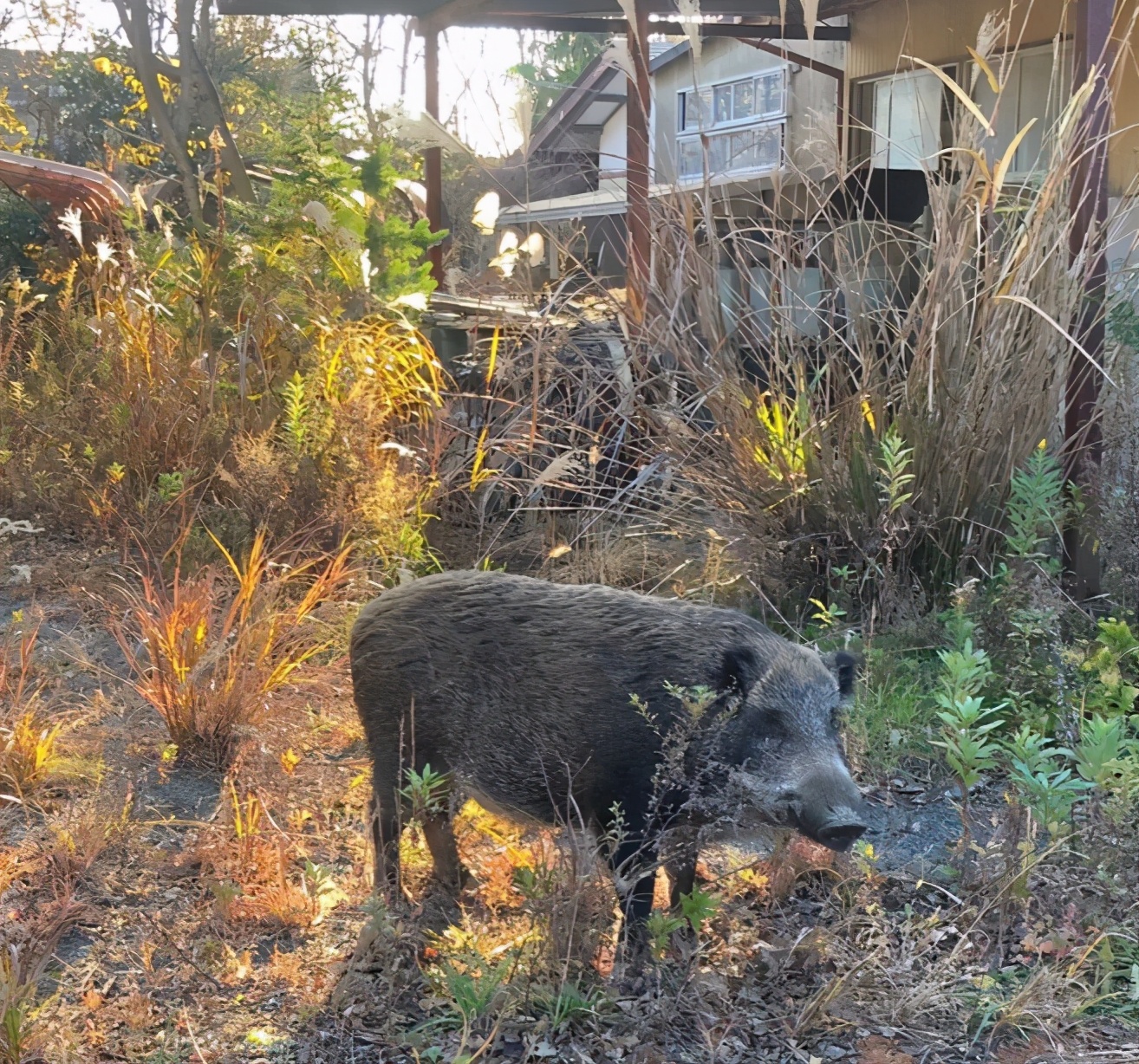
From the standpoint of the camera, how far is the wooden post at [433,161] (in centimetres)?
973

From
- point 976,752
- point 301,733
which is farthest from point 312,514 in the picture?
point 976,752

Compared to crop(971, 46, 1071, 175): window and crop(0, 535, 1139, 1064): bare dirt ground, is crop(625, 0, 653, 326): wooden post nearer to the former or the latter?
crop(0, 535, 1139, 1064): bare dirt ground

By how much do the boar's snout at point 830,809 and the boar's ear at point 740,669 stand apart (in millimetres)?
273

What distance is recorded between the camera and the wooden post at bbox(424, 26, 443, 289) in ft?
31.9

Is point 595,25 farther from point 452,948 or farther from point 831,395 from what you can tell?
point 452,948

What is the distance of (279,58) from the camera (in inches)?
885

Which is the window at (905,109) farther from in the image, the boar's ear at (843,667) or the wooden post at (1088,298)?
the boar's ear at (843,667)

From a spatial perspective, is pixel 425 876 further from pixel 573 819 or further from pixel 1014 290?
pixel 1014 290

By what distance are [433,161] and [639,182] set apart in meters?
3.86

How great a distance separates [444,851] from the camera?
3307mm

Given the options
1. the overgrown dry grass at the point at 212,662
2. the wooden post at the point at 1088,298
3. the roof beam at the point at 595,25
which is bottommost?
the overgrown dry grass at the point at 212,662

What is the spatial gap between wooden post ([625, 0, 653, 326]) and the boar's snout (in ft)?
8.87

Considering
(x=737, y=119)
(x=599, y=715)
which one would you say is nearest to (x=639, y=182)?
(x=599, y=715)

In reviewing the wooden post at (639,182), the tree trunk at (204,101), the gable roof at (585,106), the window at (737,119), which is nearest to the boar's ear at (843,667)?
the wooden post at (639,182)
